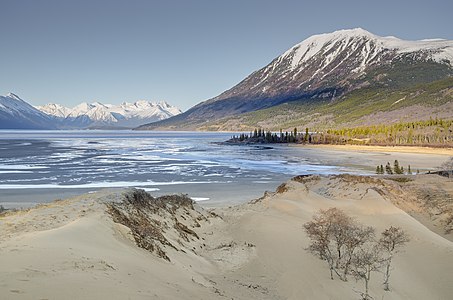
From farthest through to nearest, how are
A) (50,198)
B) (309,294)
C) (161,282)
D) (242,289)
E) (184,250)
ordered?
(50,198) → (184,250) → (309,294) → (242,289) → (161,282)

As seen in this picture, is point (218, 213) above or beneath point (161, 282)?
beneath

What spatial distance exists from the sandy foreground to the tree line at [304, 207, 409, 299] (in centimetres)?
61

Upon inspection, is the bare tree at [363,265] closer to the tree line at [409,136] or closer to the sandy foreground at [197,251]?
the sandy foreground at [197,251]

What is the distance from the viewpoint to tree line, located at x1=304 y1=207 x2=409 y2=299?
2186 centimetres

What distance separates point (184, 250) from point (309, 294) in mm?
7332

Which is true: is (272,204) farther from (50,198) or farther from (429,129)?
(429,129)

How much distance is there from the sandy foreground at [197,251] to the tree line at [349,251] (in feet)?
2.00

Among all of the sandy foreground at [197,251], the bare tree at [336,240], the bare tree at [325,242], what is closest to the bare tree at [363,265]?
the bare tree at [336,240]

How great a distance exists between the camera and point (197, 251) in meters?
24.4

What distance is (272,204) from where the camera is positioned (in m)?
38.4

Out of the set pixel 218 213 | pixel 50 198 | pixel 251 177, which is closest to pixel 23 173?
pixel 50 198

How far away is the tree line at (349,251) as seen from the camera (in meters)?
21.9

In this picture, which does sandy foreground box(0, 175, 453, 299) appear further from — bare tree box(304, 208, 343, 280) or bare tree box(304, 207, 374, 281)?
bare tree box(304, 207, 374, 281)

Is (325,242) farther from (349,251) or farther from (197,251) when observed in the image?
(197,251)
